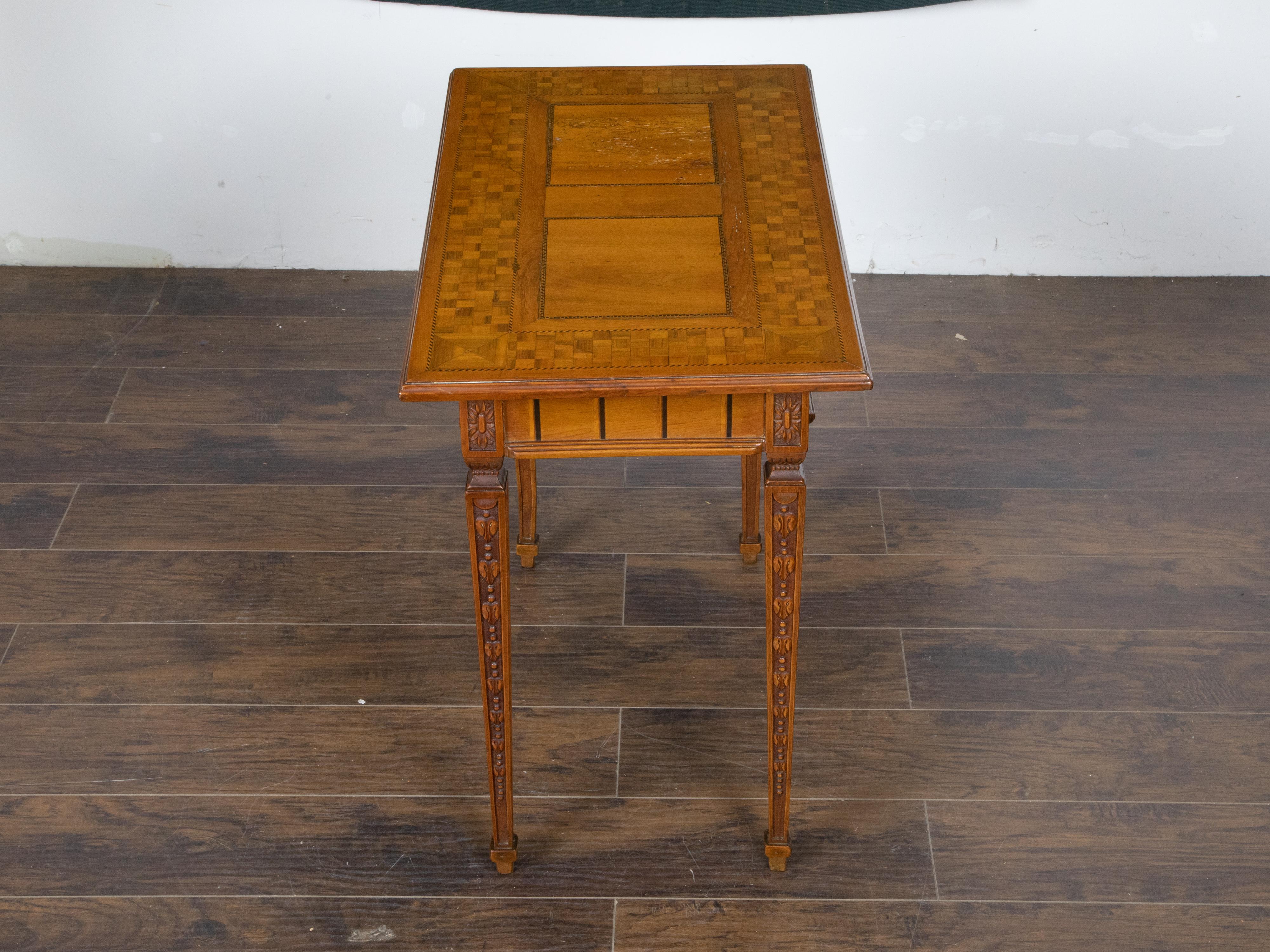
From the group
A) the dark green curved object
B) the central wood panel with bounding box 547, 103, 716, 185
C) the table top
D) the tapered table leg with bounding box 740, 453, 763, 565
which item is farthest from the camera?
the dark green curved object

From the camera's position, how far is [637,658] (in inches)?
78.0

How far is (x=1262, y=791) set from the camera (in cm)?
177

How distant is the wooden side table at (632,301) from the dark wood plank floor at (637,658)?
0.54ft

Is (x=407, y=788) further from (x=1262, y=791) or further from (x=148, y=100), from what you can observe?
(x=148, y=100)

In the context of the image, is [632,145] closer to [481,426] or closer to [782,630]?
[481,426]

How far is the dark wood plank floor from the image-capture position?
1658 mm

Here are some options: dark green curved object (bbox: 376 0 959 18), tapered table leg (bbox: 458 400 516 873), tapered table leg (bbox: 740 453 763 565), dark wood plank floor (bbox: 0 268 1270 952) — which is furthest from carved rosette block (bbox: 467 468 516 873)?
dark green curved object (bbox: 376 0 959 18)

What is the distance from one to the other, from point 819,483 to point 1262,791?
0.89 meters

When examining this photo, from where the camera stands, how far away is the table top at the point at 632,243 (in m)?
1.27

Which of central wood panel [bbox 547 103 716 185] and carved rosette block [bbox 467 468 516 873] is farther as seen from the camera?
central wood panel [bbox 547 103 716 185]

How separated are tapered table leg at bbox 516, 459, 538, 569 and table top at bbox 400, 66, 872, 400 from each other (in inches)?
22.8

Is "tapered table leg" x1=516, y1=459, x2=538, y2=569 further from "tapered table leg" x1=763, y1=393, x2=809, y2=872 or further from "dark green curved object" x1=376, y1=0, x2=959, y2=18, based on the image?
"dark green curved object" x1=376, y1=0, x2=959, y2=18

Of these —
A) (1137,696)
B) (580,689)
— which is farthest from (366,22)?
(1137,696)

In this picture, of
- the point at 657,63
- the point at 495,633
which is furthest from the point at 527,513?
the point at 657,63
